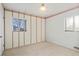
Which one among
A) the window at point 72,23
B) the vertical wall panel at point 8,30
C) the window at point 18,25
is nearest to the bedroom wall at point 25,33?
the vertical wall panel at point 8,30

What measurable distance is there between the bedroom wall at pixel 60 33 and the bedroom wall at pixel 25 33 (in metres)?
0.65

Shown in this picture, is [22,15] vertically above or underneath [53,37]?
above

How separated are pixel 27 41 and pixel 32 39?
0.52 meters

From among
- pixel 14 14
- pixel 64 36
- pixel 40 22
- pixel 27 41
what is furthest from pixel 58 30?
pixel 14 14

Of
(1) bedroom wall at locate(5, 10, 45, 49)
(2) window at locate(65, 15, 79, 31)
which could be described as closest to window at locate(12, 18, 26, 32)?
(1) bedroom wall at locate(5, 10, 45, 49)

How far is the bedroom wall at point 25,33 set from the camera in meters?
5.05

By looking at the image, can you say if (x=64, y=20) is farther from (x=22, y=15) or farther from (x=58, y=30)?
(x=22, y=15)

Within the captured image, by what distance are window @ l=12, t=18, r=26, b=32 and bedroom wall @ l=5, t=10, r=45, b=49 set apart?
0.72ft

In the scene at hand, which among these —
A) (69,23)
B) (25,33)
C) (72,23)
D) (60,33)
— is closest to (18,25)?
(25,33)

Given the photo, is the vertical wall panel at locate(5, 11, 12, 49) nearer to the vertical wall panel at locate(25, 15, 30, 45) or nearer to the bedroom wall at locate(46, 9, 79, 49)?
the vertical wall panel at locate(25, 15, 30, 45)

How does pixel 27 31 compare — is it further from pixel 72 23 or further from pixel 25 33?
pixel 72 23

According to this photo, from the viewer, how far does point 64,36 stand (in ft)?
18.8

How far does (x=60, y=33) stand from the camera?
20.1ft

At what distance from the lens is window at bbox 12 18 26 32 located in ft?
17.8
